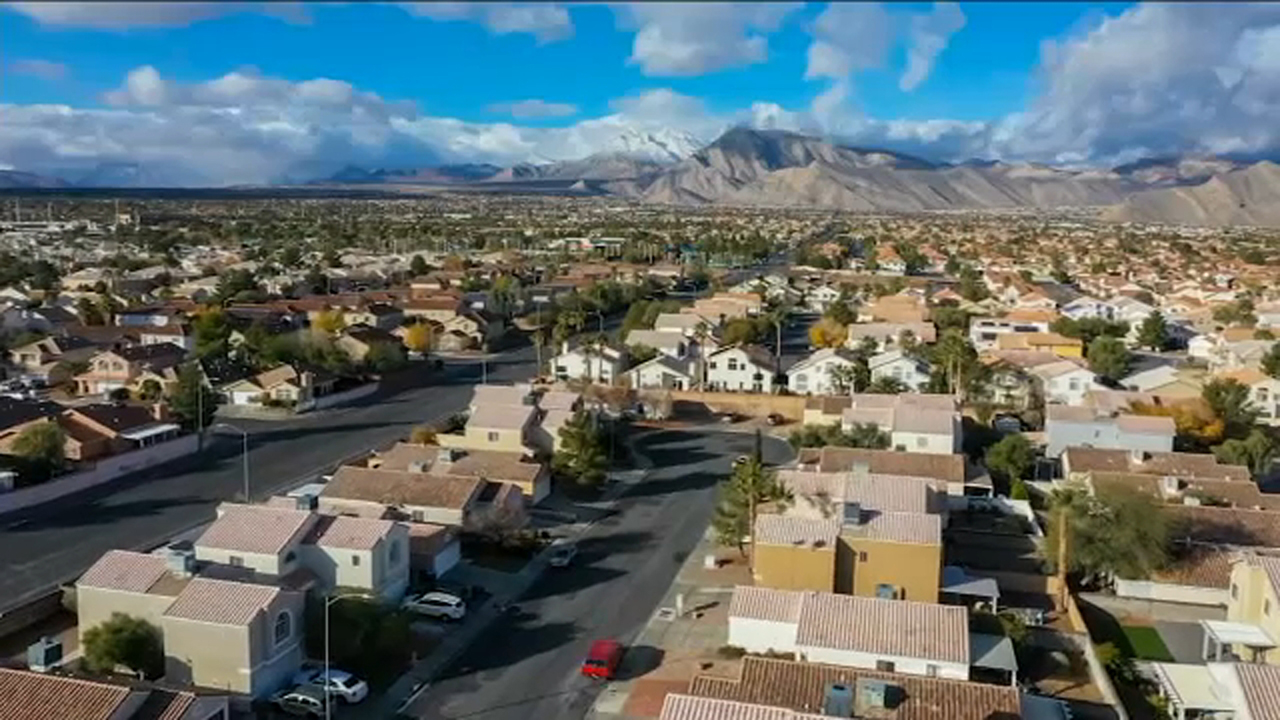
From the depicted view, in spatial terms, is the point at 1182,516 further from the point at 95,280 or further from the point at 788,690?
the point at 95,280

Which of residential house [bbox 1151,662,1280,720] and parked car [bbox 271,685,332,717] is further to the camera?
parked car [bbox 271,685,332,717]

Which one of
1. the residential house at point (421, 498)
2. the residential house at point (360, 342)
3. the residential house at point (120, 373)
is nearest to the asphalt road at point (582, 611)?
the residential house at point (421, 498)

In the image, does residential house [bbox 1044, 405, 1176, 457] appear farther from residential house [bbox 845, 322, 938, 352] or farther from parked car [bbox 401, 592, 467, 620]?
parked car [bbox 401, 592, 467, 620]

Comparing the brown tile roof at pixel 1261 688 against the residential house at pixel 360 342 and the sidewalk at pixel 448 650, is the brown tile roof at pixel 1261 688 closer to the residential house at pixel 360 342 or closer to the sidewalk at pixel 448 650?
the sidewalk at pixel 448 650

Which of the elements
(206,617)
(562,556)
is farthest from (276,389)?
(206,617)

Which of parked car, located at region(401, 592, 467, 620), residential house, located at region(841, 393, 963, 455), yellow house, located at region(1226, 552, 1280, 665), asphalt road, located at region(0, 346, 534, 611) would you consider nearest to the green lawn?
yellow house, located at region(1226, 552, 1280, 665)
